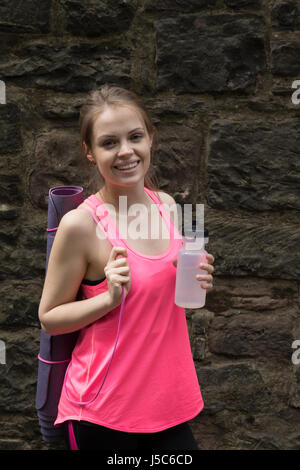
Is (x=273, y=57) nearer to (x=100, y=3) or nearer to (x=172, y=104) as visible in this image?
(x=172, y=104)

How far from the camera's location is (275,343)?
A: 2.35 meters

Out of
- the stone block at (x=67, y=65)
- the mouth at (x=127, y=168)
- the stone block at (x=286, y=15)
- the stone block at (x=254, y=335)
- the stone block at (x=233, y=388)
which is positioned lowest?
the stone block at (x=233, y=388)

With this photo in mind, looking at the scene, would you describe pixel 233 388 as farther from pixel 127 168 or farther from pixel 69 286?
pixel 127 168

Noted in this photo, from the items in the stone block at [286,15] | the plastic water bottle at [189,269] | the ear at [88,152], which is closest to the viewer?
the plastic water bottle at [189,269]

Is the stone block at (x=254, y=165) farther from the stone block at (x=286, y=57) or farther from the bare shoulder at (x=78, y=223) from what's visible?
the bare shoulder at (x=78, y=223)

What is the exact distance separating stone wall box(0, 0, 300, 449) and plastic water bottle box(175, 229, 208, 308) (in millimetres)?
728

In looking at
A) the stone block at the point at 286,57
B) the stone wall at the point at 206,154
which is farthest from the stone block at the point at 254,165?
the stone block at the point at 286,57

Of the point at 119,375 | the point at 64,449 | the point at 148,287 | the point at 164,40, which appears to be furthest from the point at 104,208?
the point at 64,449

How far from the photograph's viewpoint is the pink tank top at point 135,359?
155 cm

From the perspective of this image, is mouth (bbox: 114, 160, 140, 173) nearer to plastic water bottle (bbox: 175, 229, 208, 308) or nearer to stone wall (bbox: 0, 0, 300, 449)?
plastic water bottle (bbox: 175, 229, 208, 308)

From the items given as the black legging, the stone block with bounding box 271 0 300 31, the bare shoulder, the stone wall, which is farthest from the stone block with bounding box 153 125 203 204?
the black legging

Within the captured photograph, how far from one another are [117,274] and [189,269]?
24 cm

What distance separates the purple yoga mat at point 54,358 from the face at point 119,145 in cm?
18

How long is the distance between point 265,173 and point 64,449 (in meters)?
1.53
